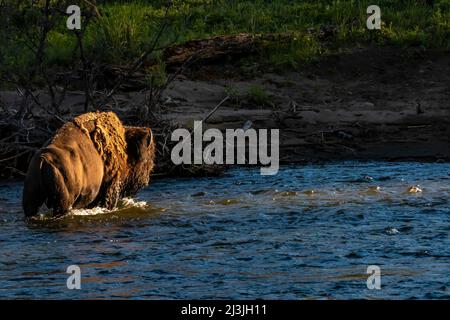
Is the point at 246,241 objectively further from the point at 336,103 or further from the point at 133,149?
the point at 336,103

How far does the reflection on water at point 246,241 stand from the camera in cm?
895

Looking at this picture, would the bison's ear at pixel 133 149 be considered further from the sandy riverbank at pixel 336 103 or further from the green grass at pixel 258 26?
the green grass at pixel 258 26

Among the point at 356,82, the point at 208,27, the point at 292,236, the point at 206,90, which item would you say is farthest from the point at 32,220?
the point at 208,27

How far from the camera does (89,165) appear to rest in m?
11.3

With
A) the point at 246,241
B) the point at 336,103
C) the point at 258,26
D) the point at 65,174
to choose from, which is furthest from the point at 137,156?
the point at 258,26

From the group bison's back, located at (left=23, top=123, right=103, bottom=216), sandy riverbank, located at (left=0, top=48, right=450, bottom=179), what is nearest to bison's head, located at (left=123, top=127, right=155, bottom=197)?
bison's back, located at (left=23, top=123, right=103, bottom=216)

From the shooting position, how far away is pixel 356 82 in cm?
1786

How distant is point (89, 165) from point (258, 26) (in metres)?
8.92

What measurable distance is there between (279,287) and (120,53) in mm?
9932

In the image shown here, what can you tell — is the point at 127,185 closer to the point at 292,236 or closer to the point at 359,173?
the point at 292,236

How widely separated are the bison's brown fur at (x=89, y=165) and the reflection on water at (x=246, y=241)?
0.26 m

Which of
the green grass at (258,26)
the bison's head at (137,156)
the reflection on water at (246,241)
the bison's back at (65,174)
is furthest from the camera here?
the green grass at (258,26)

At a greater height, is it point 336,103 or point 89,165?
point 336,103

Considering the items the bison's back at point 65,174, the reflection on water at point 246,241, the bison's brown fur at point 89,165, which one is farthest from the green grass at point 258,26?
the bison's back at point 65,174
